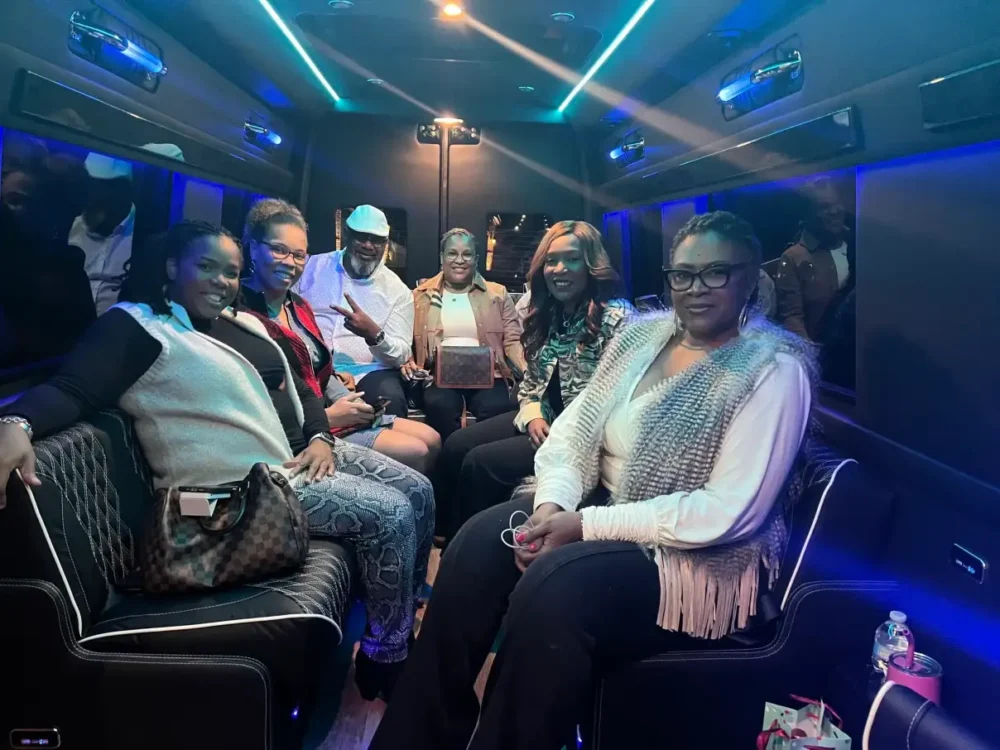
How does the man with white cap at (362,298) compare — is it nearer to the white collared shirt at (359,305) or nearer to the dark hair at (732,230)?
the white collared shirt at (359,305)

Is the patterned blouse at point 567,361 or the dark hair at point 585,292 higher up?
the dark hair at point 585,292

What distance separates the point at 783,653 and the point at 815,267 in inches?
54.1

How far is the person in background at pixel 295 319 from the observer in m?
2.74

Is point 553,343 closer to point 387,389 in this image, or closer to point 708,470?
point 387,389

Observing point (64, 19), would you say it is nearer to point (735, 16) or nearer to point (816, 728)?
point (735, 16)

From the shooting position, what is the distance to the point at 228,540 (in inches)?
75.3

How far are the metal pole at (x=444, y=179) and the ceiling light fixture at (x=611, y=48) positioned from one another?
3.35ft

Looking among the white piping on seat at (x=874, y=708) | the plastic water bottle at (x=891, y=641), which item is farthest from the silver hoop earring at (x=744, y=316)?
the white piping on seat at (x=874, y=708)

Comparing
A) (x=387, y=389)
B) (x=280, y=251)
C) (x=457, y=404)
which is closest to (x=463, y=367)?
(x=457, y=404)

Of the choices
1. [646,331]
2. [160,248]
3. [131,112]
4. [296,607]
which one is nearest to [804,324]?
[646,331]

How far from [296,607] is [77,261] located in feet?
4.78

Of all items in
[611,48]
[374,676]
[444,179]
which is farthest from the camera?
[444,179]

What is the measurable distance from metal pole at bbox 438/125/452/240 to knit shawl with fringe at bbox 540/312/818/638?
12.5 ft

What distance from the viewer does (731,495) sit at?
1.79 metres
